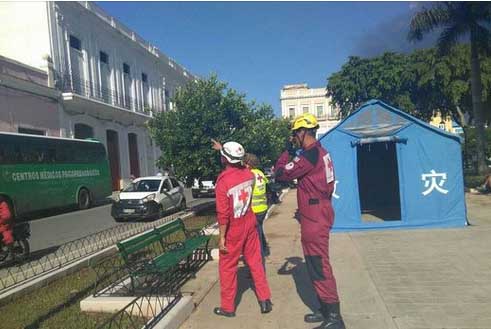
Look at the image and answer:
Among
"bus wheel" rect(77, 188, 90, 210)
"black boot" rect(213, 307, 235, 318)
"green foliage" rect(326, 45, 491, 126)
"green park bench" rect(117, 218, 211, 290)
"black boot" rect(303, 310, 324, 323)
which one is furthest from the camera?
"green foliage" rect(326, 45, 491, 126)

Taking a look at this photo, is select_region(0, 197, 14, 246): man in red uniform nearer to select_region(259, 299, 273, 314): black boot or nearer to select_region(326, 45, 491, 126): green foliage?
select_region(259, 299, 273, 314): black boot

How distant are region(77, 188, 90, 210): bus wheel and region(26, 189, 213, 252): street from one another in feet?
1.10

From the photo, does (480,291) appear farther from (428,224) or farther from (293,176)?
(428,224)

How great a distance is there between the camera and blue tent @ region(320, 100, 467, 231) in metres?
9.88

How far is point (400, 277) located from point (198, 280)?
2.80 metres

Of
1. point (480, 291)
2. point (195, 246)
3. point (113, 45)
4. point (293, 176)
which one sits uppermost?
point (113, 45)

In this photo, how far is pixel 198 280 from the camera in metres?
6.67

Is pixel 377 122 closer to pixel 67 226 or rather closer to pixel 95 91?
pixel 67 226

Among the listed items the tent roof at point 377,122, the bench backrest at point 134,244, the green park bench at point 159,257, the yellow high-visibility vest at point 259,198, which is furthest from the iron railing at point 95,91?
the yellow high-visibility vest at point 259,198

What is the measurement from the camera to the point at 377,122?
10.2 metres

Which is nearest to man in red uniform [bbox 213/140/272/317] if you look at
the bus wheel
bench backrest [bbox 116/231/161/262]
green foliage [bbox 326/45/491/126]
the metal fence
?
bench backrest [bbox 116/231/161/262]

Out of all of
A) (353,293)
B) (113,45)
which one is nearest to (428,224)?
(353,293)

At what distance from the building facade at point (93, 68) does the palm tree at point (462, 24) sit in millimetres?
11400

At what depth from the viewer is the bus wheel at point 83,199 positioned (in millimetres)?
20141
